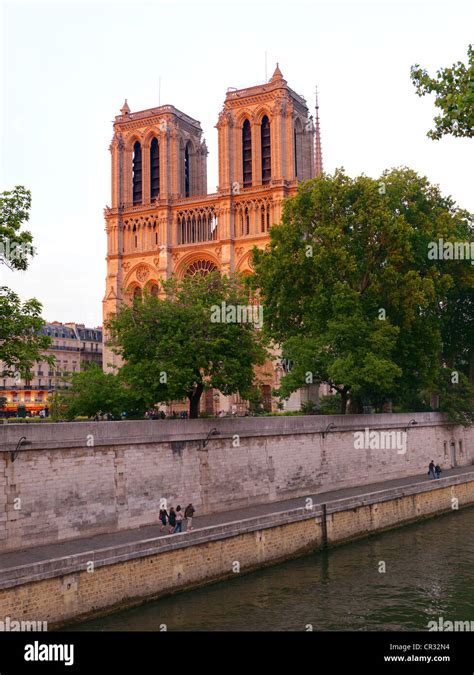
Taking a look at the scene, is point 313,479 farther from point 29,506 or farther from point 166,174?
point 166,174

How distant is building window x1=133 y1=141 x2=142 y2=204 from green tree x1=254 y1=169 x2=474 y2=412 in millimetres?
38508

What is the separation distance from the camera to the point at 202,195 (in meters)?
73.7

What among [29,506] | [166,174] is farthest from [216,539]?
[166,174]

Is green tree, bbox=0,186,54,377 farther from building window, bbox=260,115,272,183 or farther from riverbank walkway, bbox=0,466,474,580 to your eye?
building window, bbox=260,115,272,183

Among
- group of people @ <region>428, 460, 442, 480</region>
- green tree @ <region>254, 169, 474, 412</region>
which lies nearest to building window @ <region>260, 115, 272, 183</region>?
green tree @ <region>254, 169, 474, 412</region>

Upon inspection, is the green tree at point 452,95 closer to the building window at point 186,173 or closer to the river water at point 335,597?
the river water at point 335,597

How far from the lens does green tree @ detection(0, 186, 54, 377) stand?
23.0 m

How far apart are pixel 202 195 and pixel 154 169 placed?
7.07 metres

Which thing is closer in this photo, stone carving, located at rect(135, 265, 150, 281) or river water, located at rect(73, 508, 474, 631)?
river water, located at rect(73, 508, 474, 631)

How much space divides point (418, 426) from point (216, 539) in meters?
22.8

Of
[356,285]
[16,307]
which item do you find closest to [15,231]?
[16,307]

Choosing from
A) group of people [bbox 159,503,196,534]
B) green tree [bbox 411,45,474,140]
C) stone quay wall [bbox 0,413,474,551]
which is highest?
green tree [bbox 411,45,474,140]

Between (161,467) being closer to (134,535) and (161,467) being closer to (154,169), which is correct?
(134,535)

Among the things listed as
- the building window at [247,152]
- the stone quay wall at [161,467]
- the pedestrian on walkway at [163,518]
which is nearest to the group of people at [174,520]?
the pedestrian on walkway at [163,518]
